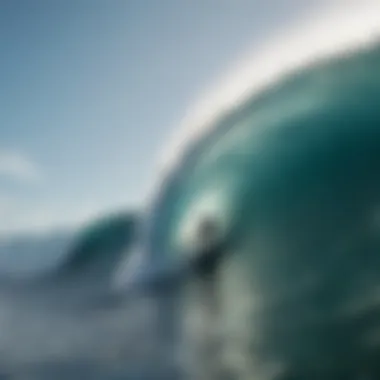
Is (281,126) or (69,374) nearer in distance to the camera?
(69,374)

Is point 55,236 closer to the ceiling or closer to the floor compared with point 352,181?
closer to the ceiling

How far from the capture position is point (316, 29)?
1.87m

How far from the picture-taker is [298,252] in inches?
72.6

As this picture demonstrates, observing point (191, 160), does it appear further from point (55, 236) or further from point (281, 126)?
point (55, 236)

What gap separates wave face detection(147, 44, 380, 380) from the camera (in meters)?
1.81

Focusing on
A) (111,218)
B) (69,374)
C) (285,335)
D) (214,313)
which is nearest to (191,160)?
(111,218)

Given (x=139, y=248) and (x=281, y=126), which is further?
(x=281, y=126)

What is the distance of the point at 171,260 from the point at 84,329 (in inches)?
12.3

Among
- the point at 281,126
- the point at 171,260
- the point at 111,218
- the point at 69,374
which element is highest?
the point at 281,126

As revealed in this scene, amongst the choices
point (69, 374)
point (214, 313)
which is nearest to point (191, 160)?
point (214, 313)

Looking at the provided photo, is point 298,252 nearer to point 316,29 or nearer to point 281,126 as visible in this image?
point 281,126

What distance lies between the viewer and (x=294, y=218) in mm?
1870

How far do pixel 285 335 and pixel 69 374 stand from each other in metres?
0.61

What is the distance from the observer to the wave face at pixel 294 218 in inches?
71.1
